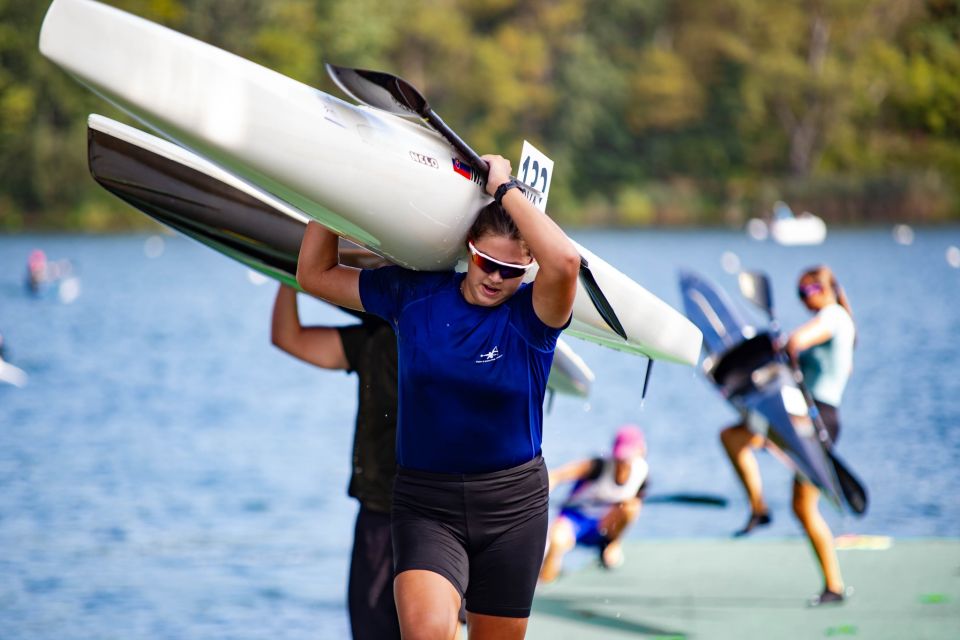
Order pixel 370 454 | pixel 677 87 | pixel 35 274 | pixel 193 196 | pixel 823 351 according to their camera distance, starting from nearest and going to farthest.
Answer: pixel 370 454, pixel 193 196, pixel 823 351, pixel 35 274, pixel 677 87

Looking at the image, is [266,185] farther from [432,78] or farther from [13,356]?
[432,78]

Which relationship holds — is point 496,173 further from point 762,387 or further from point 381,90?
point 762,387

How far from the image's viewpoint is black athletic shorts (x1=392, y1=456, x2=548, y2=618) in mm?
3764

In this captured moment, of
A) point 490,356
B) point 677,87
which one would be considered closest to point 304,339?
point 490,356

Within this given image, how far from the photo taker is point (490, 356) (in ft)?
12.2

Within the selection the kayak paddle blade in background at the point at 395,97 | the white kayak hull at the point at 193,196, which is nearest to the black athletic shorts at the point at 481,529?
the kayak paddle blade in background at the point at 395,97

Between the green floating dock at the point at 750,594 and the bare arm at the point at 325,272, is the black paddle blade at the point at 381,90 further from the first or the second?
the green floating dock at the point at 750,594

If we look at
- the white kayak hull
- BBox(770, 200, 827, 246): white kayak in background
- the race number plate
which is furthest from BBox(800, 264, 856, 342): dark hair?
BBox(770, 200, 827, 246): white kayak in background

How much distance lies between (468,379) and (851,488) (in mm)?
4084

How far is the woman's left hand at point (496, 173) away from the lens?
394 centimetres

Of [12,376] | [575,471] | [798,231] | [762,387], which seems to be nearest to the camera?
[762,387]

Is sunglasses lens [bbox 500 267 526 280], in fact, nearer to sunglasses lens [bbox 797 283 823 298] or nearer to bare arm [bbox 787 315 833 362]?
bare arm [bbox 787 315 833 362]

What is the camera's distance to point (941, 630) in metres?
6.31

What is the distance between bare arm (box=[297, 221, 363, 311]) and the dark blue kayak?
378cm
